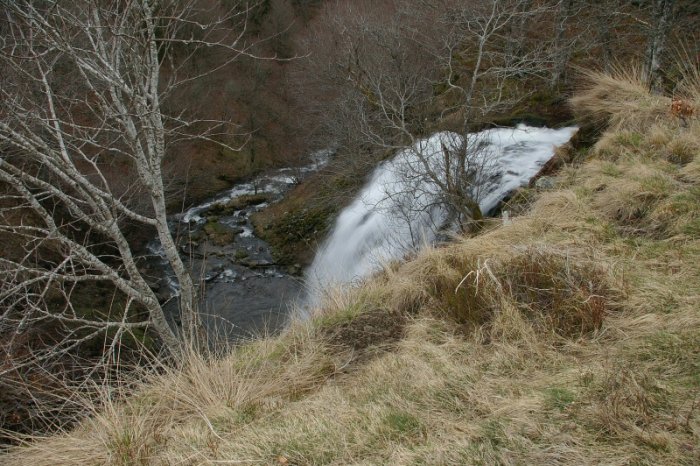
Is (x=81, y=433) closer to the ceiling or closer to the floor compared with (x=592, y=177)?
closer to the ceiling

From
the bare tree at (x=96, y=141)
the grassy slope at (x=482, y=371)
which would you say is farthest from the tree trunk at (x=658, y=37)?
the bare tree at (x=96, y=141)

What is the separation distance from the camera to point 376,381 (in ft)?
9.11

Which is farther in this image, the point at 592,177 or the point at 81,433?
the point at 592,177

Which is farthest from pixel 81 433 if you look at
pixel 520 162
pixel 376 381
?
pixel 520 162

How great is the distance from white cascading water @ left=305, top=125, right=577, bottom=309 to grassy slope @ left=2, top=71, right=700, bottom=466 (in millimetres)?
3747

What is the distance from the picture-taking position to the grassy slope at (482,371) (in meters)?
1.96

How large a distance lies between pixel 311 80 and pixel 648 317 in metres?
16.9

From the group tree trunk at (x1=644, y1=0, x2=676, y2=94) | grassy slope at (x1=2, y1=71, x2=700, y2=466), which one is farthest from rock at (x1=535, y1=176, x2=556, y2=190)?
tree trunk at (x1=644, y1=0, x2=676, y2=94)

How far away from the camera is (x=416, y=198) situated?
7.75m

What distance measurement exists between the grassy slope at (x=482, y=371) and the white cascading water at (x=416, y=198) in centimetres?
375

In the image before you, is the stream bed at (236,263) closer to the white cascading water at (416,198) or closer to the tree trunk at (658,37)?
the white cascading water at (416,198)

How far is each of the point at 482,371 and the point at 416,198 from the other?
5.33 m

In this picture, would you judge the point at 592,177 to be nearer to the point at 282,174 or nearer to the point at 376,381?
the point at 376,381

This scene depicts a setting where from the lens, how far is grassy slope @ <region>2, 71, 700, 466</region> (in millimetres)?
1960
